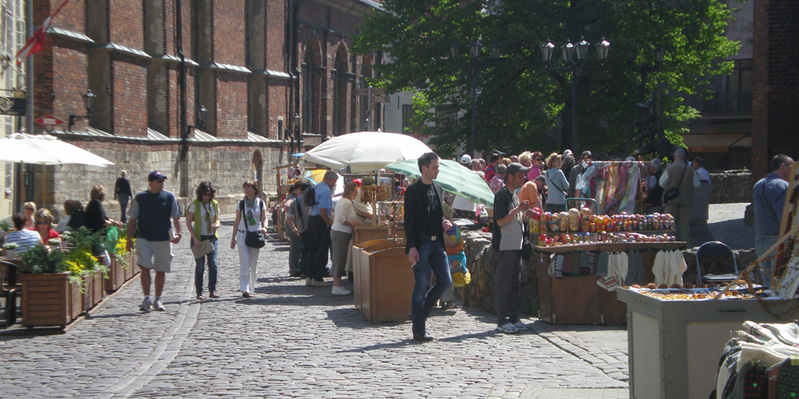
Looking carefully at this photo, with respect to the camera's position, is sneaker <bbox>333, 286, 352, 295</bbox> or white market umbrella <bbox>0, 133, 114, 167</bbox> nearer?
sneaker <bbox>333, 286, 352, 295</bbox>

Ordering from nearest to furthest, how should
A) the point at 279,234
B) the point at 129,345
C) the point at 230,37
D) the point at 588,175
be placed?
the point at 129,345 < the point at 588,175 < the point at 279,234 < the point at 230,37

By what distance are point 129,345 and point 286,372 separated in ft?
7.98

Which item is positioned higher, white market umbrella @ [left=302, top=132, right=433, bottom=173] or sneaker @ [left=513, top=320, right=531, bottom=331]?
white market umbrella @ [left=302, top=132, right=433, bottom=173]

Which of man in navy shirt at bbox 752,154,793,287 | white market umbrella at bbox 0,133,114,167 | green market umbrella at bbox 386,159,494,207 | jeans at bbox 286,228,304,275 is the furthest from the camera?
jeans at bbox 286,228,304,275

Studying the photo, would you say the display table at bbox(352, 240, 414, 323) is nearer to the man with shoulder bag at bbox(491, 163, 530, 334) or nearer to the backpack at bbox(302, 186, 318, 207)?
the man with shoulder bag at bbox(491, 163, 530, 334)

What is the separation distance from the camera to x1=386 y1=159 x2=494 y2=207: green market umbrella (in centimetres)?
1377

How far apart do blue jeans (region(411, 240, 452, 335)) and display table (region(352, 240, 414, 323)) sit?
1106 mm

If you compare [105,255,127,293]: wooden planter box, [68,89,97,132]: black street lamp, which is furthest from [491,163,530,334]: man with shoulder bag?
[68,89,97,132]: black street lamp

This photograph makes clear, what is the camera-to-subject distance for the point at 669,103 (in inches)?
1463

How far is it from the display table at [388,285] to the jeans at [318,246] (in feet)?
13.2

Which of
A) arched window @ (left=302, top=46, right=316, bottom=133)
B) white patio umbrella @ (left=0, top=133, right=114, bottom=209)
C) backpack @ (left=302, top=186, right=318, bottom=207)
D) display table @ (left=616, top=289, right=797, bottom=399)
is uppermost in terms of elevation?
arched window @ (left=302, top=46, right=316, bottom=133)

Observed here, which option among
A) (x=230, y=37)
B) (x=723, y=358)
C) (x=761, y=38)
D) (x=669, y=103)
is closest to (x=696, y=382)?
(x=723, y=358)

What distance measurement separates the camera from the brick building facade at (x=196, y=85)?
3328cm

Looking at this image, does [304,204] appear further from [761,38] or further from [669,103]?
[669,103]
